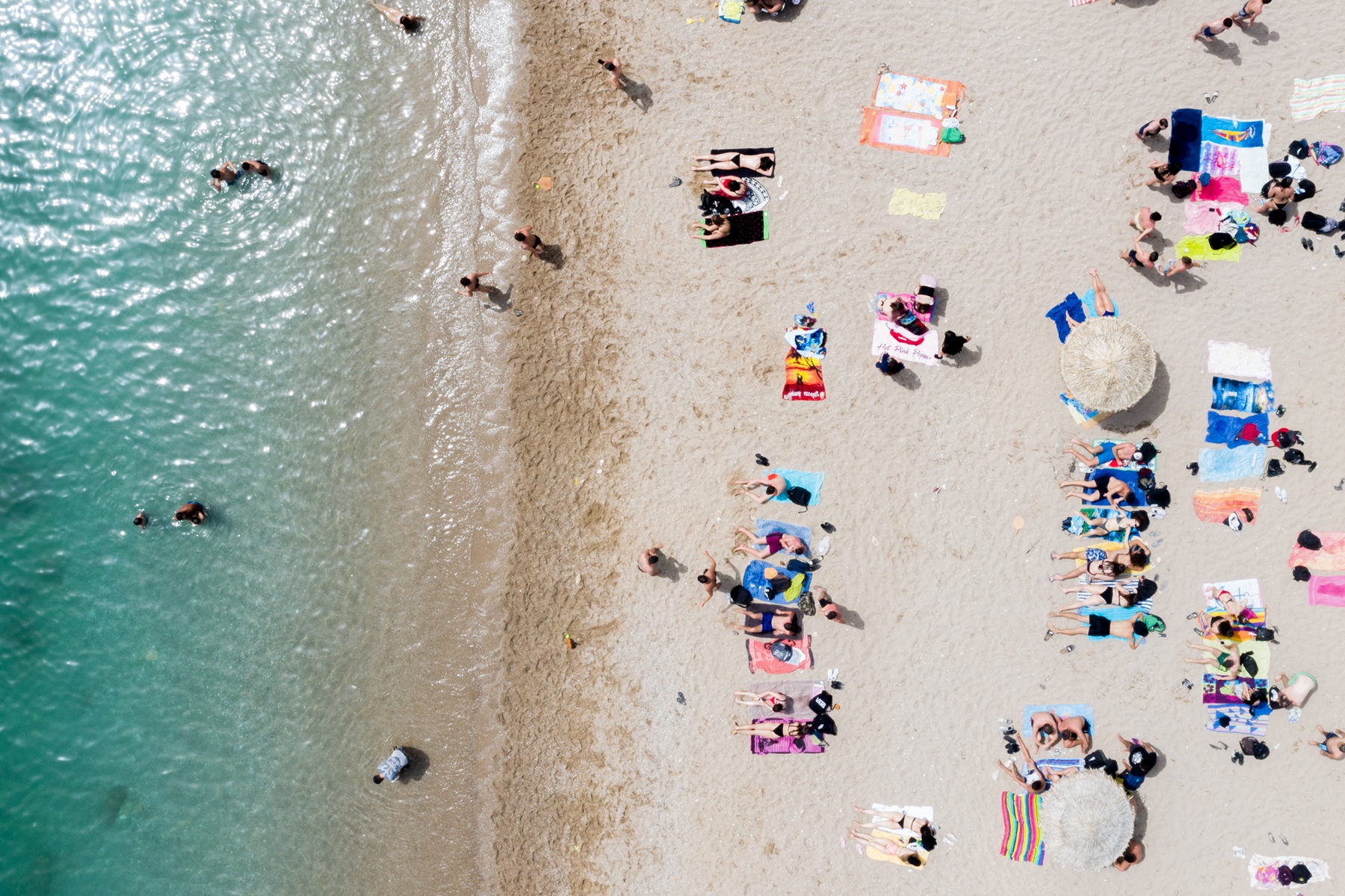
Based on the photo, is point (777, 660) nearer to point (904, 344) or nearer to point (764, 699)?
point (764, 699)

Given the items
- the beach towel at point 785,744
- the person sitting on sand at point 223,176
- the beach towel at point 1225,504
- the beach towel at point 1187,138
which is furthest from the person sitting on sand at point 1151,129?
the person sitting on sand at point 223,176

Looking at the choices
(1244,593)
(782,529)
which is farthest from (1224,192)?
(782,529)

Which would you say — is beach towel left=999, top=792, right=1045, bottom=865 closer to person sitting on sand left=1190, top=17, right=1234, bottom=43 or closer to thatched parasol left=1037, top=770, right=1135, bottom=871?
thatched parasol left=1037, top=770, right=1135, bottom=871

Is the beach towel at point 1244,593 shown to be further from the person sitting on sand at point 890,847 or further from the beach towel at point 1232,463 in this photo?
the person sitting on sand at point 890,847

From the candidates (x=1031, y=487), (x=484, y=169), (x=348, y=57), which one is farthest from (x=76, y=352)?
(x=1031, y=487)

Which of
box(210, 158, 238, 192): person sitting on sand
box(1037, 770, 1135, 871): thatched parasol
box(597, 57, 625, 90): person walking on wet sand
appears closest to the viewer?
box(1037, 770, 1135, 871): thatched parasol

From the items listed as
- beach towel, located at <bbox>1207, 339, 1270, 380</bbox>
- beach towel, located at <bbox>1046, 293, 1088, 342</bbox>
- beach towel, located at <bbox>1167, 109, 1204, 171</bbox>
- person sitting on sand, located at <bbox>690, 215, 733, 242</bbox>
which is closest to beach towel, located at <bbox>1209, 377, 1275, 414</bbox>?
beach towel, located at <bbox>1207, 339, 1270, 380</bbox>
